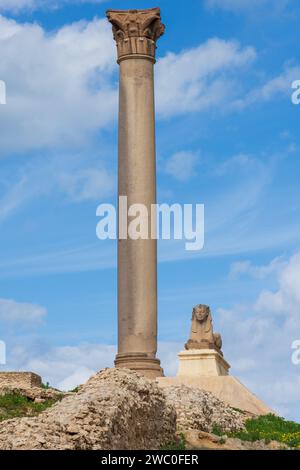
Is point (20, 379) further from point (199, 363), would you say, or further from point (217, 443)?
point (217, 443)

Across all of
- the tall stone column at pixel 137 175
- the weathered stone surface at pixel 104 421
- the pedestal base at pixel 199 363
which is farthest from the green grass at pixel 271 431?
the pedestal base at pixel 199 363

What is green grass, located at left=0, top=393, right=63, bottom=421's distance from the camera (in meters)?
28.8

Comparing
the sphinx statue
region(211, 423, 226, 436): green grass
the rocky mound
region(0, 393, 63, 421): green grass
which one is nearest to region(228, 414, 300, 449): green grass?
region(211, 423, 226, 436): green grass

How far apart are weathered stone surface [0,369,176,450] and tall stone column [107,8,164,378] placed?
905cm

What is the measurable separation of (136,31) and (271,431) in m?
14.2

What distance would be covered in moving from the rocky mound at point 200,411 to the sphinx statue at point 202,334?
901 cm

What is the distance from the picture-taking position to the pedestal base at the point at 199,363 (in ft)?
138

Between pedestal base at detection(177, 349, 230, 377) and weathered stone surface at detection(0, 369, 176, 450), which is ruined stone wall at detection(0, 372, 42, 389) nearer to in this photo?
pedestal base at detection(177, 349, 230, 377)

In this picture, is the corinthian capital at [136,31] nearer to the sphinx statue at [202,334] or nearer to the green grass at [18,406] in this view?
the sphinx statue at [202,334]

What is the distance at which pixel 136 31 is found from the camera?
37.1m

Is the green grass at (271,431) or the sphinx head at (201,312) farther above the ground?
the sphinx head at (201,312)

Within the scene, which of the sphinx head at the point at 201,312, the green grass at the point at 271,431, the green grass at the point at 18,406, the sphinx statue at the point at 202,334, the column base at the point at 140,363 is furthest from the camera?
the sphinx head at the point at 201,312

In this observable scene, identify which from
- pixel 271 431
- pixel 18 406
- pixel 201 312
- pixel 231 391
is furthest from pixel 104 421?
pixel 201 312
